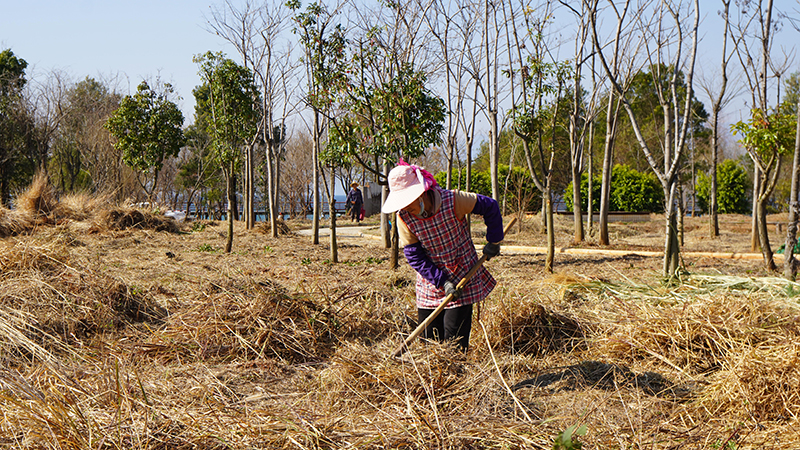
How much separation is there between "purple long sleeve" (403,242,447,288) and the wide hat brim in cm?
33

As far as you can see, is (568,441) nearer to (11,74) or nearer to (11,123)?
(11,123)

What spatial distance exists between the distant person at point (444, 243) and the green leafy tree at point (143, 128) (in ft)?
50.7

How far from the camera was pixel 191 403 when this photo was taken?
→ 262cm

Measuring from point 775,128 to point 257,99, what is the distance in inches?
442

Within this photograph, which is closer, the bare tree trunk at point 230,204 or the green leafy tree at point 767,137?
the green leafy tree at point 767,137

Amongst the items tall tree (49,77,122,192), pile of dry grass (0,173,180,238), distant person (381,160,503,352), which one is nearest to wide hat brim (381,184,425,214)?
distant person (381,160,503,352)

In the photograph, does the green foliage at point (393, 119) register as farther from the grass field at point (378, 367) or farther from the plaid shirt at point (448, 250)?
the plaid shirt at point (448, 250)

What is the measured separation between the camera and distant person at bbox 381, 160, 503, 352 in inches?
122

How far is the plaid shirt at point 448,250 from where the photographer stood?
126 inches

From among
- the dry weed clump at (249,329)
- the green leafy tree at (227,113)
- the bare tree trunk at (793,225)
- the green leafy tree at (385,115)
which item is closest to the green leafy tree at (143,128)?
the green leafy tree at (227,113)

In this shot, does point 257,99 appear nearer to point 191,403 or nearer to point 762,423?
point 191,403

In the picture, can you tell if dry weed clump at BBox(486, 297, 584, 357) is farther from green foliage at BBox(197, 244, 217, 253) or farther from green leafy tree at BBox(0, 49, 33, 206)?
green leafy tree at BBox(0, 49, 33, 206)

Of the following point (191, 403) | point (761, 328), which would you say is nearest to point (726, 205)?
point (761, 328)

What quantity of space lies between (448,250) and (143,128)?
16.3 metres
